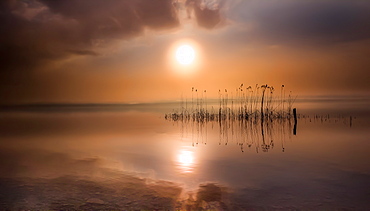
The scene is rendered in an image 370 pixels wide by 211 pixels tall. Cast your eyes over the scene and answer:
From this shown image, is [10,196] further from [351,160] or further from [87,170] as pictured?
[351,160]

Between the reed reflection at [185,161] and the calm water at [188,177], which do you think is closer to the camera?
the calm water at [188,177]

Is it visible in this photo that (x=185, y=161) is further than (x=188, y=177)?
Yes

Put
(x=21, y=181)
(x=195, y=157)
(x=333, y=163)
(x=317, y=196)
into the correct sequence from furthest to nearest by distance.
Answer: (x=195, y=157)
(x=333, y=163)
(x=21, y=181)
(x=317, y=196)

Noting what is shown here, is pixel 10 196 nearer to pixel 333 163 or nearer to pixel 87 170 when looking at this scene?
pixel 87 170

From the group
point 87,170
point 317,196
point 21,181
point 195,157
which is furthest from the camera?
point 195,157

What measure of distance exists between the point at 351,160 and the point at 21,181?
A: 1055cm

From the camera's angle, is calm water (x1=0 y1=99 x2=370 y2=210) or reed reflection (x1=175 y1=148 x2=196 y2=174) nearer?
calm water (x1=0 y1=99 x2=370 y2=210)

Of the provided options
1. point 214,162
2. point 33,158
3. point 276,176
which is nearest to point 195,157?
point 214,162

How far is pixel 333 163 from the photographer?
9922 millimetres

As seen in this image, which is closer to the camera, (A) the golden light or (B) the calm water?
(B) the calm water

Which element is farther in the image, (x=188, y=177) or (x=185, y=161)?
(x=185, y=161)

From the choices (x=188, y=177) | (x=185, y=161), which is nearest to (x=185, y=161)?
(x=185, y=161)

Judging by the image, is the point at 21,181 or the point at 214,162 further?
the point at 214,162

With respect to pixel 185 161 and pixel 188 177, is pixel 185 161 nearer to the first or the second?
pixel 185 161
